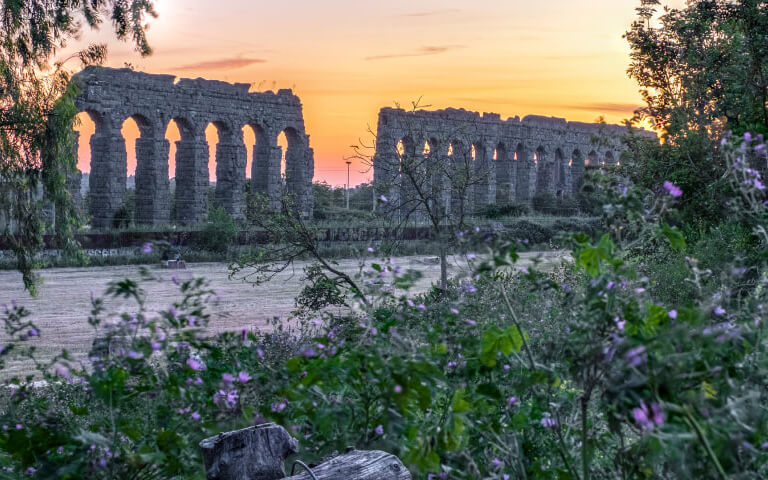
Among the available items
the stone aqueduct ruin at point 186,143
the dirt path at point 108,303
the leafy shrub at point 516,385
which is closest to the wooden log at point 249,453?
the leafy shrub at point 516,385

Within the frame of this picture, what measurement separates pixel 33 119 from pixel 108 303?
7.28 meters

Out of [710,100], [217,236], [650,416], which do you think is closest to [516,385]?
[650,416]

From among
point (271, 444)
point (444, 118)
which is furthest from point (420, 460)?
point (444, 118)

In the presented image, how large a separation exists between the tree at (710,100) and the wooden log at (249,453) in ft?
25.8

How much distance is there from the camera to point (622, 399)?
212 centimetres

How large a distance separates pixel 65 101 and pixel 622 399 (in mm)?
10259

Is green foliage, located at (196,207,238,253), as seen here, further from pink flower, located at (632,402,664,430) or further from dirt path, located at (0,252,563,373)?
pink flower, located at (632,402,664,430)

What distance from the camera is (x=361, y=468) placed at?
3635mm

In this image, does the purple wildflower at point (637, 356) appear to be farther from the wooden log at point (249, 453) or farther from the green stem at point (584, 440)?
the wooden log at point (249, 453)

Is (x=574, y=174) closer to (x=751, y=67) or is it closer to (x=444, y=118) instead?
(x=444, y=118)

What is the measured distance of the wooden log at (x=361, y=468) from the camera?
3.58 meters

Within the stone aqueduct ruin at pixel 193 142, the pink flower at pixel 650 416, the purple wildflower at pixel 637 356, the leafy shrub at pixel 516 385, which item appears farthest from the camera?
the stone aqueduct ruin at pixel 193 142

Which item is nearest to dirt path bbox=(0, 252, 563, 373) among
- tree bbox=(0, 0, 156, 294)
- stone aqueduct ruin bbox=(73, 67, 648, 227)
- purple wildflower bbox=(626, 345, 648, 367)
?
tree bbox=(0, 0, 156, 294)

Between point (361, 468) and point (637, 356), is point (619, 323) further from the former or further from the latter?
point (361, 468)
